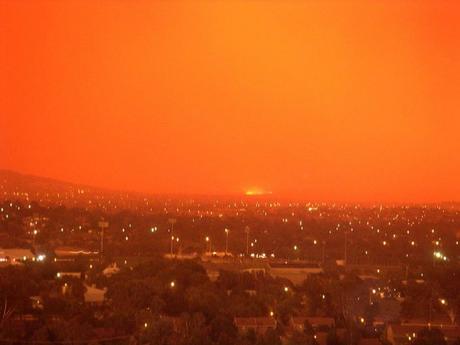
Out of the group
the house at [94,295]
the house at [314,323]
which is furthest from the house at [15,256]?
the house at [314,323]

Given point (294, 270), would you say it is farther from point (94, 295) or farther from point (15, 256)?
point (15, 256)

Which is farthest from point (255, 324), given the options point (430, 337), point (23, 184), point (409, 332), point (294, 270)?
point (23, 184)

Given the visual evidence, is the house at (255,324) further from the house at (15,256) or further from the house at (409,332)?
the house at (15,256)

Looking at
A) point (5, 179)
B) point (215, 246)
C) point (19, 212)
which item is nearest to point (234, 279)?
point (215, 246)

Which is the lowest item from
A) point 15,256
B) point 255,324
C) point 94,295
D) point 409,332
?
point 409,332

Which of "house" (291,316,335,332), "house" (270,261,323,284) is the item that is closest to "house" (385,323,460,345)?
"house" (291,316,335,332)

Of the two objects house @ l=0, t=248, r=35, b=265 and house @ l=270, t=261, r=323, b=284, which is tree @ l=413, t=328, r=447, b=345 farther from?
house @ l=0, t=248, r=35, b=265

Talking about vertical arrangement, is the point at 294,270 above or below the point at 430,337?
above

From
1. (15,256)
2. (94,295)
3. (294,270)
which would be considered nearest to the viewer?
(94,295)
